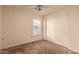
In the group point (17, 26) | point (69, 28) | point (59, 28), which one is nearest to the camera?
point (17, 26)

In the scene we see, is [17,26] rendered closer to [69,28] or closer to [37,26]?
[37,26]

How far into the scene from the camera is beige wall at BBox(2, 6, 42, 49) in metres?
1.37

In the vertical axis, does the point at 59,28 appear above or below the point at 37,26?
below

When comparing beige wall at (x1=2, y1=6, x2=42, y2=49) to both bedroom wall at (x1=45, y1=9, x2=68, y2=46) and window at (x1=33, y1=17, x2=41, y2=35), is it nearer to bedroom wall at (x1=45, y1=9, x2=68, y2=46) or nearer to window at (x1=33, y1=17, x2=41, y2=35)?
window at (x1=33, y1=17, x2=41, y2=35)

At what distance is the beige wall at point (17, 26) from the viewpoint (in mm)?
1365

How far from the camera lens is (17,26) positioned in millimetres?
1478

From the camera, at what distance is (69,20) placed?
2346mm

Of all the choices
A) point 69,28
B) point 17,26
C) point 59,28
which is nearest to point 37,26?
point 17,26

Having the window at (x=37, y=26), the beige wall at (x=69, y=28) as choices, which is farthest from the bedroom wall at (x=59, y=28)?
the window at (x=37, y=26)

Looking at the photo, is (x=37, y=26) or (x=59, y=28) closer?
(x=37, y=26)

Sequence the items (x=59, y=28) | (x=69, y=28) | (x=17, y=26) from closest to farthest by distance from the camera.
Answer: (x=17, y=26) < (x=59, y=28) < (x=69, y=28)

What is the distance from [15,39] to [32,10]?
0.57 meters
